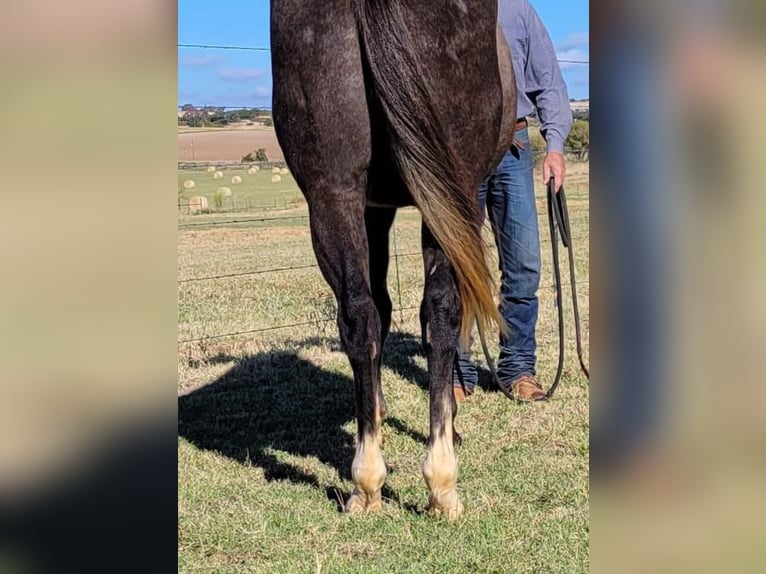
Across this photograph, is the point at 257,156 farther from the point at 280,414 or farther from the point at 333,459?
the point at 333,459

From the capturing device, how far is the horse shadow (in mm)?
3705

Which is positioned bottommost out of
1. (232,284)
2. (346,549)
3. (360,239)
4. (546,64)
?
(346,549)

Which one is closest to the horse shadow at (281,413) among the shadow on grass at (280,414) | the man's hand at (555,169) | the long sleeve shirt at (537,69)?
the shadow on grass at (280,414)

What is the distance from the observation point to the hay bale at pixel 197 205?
12.4 m

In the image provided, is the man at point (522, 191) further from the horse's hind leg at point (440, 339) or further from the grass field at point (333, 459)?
the horse's hind leg at point (440, 339)

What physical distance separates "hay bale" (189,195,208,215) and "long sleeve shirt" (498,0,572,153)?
8521 millimetres

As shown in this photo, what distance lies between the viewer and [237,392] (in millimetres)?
4766

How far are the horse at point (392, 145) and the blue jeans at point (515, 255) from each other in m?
1.66
